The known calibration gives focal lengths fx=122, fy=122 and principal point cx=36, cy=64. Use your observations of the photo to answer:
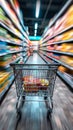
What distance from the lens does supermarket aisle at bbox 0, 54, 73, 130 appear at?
167 cm

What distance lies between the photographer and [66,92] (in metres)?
2.89

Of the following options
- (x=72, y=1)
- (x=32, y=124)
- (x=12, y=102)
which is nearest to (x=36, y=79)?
(x=32, y=124)

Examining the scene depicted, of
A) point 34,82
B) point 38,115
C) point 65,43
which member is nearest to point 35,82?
point 34,82

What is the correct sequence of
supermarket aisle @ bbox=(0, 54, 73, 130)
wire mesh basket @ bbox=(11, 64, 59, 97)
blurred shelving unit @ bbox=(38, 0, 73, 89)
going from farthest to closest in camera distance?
blurred shelving unit @ bbox=(38, 0, 73, 89), wire mesh basket @ bbox=(11, 64, 59, 97), supermarket aisle @ bbox=(0, 54, 73, 130)

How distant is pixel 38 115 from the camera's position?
192cm

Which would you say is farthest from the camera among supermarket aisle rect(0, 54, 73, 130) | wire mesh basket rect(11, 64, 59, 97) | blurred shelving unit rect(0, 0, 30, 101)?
blurred shelving unit rect(0, 0, 30, 101)

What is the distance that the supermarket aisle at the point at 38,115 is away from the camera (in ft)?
5.49

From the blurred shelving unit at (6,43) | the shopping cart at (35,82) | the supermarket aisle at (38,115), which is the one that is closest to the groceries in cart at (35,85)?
the shopping cart at (35,82)

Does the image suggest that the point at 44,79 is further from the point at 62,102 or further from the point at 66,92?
the point at 66,92

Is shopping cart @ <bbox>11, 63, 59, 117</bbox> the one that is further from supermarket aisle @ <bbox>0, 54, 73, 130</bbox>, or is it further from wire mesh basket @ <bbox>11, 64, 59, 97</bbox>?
supermarket aisle @ <bbox>0, 54, 73, 130</bbox>

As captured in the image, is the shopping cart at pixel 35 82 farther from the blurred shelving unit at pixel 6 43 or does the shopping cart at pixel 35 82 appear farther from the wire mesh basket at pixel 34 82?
the blurred shelving unit at pixel 6 43

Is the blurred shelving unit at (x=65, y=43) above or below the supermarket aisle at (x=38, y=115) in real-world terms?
above

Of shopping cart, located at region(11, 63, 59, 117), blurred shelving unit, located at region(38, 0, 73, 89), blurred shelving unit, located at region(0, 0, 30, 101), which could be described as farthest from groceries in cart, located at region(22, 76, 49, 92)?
blurred shelving unit, located at region(38, 0, 73, 89)

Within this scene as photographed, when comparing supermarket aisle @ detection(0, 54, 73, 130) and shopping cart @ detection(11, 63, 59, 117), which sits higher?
shopping cart @ detection(11, 63, 59, 117)
